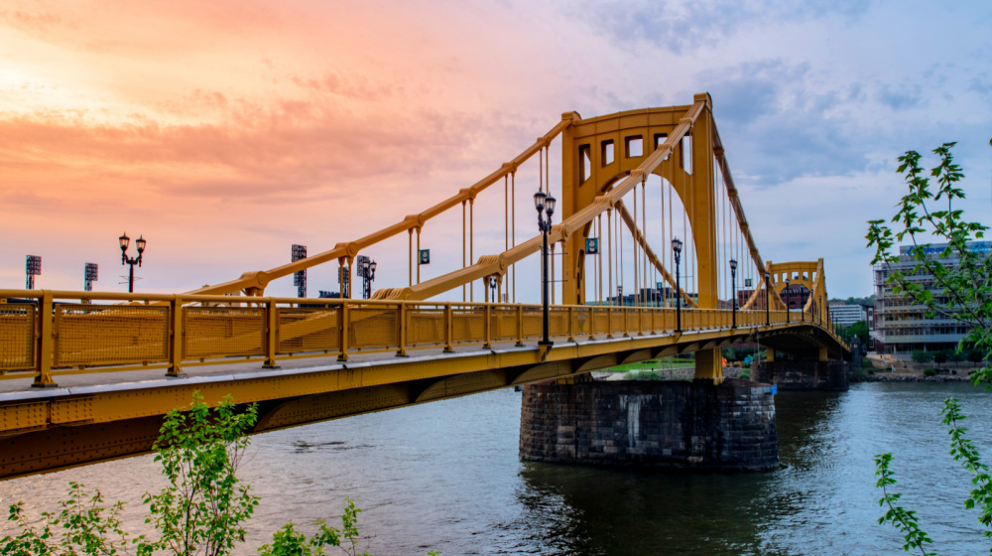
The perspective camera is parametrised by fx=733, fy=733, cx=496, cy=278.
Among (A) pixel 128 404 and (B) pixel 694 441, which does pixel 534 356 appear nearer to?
(A) pixel 128 404

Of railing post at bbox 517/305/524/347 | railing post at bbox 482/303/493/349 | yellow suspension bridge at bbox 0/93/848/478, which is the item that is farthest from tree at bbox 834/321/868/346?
railing post at bbox 482/303/493/349

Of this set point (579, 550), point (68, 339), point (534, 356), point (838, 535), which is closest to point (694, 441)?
point (838, 535)

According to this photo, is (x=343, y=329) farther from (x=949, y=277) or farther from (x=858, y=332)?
(x=858, y=332)

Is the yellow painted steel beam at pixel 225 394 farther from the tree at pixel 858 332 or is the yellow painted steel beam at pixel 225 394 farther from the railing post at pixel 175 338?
the tree at pixel 858 332

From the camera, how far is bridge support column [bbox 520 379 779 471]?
28938 mm

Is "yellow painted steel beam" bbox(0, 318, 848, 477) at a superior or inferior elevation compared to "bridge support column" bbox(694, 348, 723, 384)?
superior

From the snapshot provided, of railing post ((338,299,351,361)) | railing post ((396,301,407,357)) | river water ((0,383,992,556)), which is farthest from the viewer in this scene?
river water ((0,383,992,556))

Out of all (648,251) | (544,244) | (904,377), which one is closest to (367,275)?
(648,251)

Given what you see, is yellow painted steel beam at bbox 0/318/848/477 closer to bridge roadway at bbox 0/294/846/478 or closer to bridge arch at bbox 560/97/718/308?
bridge roadway at bbox 0/294/846/478

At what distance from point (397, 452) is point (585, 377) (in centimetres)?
898

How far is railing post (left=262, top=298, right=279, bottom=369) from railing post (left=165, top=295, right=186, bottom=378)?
1195mm

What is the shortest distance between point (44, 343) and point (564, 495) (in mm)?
20417

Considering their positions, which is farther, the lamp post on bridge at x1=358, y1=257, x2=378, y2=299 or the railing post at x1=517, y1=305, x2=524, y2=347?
the lamp post on bridge at x1=358, y1=257, x2=378, y2=299

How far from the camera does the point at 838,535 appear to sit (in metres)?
20.2
